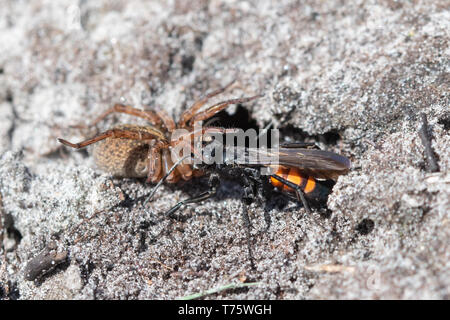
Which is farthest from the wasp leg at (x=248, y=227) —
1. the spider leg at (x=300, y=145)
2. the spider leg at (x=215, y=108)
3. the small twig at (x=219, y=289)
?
the spider leg at (x=215, y=108)

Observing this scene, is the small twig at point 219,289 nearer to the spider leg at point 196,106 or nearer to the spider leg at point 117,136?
the spider leg at point 117,136

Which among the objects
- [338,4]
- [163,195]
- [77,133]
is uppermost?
[338,4]

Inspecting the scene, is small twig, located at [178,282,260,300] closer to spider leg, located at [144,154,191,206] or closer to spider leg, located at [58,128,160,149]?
spider leg, located at [144,154,191,206]

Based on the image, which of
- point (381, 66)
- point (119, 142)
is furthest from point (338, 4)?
point (119, 142)

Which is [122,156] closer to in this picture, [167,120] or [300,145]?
[167,120]

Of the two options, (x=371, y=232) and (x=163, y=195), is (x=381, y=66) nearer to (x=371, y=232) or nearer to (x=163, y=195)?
(x=371, y=232)

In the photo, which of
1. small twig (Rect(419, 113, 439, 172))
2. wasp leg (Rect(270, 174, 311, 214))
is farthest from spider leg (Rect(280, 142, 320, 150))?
small twig (Rect(419, 113, 439, 172))
